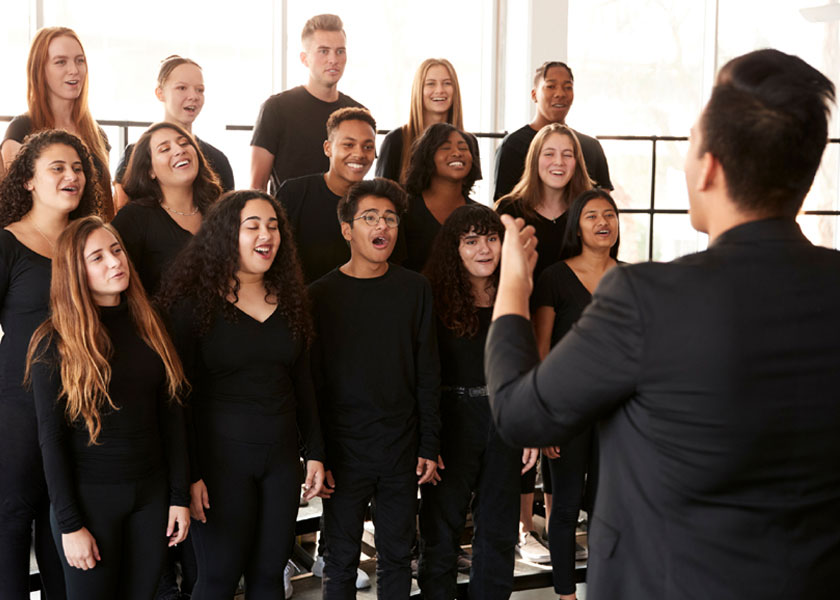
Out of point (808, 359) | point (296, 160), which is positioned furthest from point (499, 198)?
point (808, 359)

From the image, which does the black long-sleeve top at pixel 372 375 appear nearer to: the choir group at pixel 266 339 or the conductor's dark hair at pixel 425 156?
the choir group at pixel 266 339

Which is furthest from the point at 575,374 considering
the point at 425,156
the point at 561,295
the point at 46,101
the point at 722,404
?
the point at 46,101

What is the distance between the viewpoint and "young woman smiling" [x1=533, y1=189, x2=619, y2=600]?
10.0 feet

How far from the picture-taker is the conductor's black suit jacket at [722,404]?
99 centimetres

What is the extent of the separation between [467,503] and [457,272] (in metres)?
0.77

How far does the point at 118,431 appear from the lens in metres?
2.19

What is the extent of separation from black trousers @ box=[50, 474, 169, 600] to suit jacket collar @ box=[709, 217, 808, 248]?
5.42ft

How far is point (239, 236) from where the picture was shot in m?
2.53

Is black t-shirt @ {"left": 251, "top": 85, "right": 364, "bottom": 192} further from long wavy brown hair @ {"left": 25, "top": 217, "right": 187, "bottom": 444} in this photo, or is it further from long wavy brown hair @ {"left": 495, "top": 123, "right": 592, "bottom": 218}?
A: long wavy brown hair @ {"left": 25, "top": 217, "right": 187, "bottom": 444}

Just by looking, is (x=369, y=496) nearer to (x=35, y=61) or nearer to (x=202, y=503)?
(x=202, y=503)

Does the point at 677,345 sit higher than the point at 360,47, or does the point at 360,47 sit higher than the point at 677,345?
the point at 360,47

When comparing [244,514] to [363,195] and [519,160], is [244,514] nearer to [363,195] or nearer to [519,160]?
[363,195]

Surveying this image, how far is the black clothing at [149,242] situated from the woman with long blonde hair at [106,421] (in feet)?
1.03

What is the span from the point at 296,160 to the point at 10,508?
1733 mm
